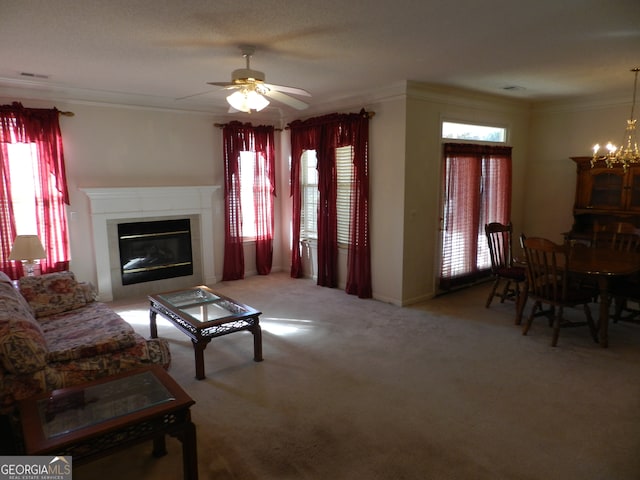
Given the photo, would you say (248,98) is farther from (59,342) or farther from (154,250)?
(154,250)

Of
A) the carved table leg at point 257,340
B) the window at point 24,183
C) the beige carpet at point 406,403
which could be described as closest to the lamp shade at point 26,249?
the window at point 24,183

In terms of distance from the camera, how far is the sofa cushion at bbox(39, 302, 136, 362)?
2.57m

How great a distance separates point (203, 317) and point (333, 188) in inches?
105

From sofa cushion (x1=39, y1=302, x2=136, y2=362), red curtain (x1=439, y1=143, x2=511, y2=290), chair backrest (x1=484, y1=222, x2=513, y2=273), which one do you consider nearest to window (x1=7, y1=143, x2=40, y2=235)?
sofa cushion (x1=39, y1=302, x2=136, y2=362)

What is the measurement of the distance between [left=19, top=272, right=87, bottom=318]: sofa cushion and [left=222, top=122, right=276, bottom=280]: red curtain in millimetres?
2511

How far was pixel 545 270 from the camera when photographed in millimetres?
3777

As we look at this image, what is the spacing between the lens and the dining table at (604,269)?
360 centimetres

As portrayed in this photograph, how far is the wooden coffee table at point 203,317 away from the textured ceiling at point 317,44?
2.10m

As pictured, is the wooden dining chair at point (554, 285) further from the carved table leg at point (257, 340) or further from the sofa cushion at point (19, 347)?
the sofa cushion at point (19, 347)

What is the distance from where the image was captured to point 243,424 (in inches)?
104

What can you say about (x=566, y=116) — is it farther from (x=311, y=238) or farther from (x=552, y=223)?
(x=311, y=238)

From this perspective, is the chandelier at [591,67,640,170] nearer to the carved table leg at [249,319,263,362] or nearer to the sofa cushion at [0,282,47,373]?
the carved table leg at [249,319,263,362]

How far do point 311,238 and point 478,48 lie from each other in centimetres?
352

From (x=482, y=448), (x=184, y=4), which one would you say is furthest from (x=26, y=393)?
(x=482, y=448)
